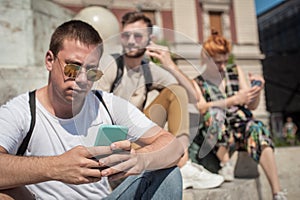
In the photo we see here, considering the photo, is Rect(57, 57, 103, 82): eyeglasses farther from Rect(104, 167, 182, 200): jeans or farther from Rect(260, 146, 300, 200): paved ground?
Rect(260, 146, 300, 200): paved ground

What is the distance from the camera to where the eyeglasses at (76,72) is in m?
1.21

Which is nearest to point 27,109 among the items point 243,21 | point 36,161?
point 36,161

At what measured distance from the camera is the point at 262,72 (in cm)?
1812

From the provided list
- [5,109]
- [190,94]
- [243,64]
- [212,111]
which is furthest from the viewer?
[243,64]

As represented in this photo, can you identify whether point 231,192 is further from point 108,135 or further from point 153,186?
point 108,135

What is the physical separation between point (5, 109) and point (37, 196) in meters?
0.32

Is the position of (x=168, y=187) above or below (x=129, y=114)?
below

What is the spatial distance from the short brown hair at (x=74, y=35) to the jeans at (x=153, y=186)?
0.51 m

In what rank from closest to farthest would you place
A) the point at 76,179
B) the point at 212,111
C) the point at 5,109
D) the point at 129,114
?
the point at 76,179
the point at 5,109
the point at 129,114
the point at 212,111

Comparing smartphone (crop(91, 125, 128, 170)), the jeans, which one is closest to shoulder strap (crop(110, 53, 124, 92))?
the jeans

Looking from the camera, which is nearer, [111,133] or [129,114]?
[111,133]

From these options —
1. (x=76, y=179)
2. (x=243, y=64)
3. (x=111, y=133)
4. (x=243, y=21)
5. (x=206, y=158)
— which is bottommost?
(x=206, y=158)

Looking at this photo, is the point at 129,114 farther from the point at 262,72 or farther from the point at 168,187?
the point at 262,72

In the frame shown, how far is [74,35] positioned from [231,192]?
121 centimetres
